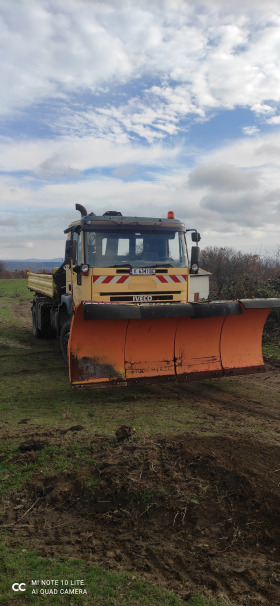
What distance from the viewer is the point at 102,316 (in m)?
5.68

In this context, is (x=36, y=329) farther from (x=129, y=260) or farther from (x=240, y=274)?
(x=240, y=274)

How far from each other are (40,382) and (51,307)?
11.3 ft

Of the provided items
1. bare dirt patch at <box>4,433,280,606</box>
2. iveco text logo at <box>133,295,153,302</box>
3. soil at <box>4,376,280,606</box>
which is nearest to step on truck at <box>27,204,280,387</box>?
iveco text logo at <box>133,295,153,302</box>

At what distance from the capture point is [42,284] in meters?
11.8

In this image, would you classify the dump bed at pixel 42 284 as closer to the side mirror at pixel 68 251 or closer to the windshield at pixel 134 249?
the side mirror at pixel 68 251

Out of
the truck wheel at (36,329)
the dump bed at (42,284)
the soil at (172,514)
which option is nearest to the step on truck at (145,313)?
the soil at (172,514)

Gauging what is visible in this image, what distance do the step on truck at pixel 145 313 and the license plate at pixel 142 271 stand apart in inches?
0.6

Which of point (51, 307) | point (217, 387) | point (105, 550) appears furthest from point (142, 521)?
point (51, 307)

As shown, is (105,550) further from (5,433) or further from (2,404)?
(2,404)

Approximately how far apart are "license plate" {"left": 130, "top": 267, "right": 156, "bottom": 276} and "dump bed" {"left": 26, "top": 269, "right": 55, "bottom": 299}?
387 centimetres

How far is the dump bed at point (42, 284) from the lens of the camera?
417 inches

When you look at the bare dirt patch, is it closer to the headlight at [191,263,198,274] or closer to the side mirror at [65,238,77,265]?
the headlight at [191,263,198,274]

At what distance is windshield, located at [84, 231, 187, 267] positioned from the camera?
7168mm

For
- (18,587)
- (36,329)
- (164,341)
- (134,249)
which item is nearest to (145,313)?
(164,341)
